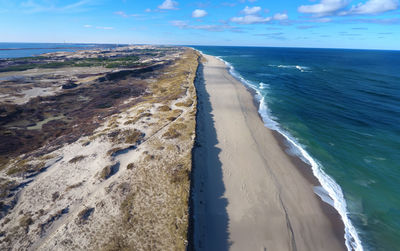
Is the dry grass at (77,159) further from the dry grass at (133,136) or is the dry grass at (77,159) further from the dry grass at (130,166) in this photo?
the dry grass at (130,166)

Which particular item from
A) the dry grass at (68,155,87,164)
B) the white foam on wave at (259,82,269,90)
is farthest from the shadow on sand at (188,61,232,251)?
the white foam on wave at (259,82,269,90)

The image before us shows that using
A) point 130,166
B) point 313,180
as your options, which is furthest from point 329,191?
point 130,166

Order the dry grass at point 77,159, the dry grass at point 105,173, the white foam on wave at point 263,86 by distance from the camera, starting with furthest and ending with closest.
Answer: the white foam on wave at point 263,86 → the dry grass at point 77,159 → the dry grass at point 105,173

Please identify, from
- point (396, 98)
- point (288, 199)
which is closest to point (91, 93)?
point (288, 199)

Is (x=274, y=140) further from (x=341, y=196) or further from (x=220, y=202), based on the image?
(x=220, y=202)

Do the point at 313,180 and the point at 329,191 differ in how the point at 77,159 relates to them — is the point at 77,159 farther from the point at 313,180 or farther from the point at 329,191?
the point at 329,191

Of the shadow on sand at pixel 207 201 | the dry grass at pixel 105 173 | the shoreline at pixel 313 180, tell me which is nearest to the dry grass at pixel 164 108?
the shadow on sand at pixel 207 201

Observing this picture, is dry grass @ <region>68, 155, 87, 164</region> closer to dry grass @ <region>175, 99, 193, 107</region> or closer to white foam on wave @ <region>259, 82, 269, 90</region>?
dry grass @ <region>175, 99, 193, 107</region>
